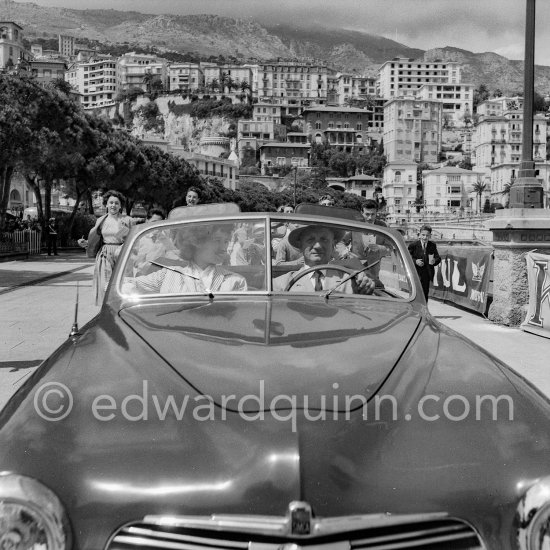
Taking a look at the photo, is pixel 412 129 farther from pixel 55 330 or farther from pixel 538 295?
pixel 55 330

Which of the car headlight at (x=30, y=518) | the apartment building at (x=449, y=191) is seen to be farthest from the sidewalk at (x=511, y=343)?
the apartment building at (x=449, y=191)

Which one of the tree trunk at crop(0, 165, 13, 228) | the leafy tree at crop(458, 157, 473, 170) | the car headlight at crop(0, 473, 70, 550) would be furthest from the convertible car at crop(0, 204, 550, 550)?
the leafy tree at crop(458, 157, 473, 170)

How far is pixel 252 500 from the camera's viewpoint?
1.80 metres

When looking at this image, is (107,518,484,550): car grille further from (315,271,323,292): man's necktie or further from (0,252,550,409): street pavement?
(0,252,550,409): street pavement

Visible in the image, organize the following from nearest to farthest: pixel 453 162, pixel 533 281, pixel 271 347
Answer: pixel 271 347 → pixel 533 281 → pixel 453 162

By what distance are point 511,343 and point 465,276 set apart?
4993 mm

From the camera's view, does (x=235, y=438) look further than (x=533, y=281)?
No

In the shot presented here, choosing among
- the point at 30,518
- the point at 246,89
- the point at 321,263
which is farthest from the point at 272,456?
the point at 246,89

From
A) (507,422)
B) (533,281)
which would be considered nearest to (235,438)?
(507,422)

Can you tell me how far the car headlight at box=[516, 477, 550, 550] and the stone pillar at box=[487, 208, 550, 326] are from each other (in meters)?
10.3

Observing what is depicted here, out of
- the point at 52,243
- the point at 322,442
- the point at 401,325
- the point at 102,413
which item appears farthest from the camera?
the point at 52,243

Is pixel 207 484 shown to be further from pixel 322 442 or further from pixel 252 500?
pixel 322 442

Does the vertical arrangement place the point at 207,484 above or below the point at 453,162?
below

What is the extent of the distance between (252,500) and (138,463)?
0.35 meters
